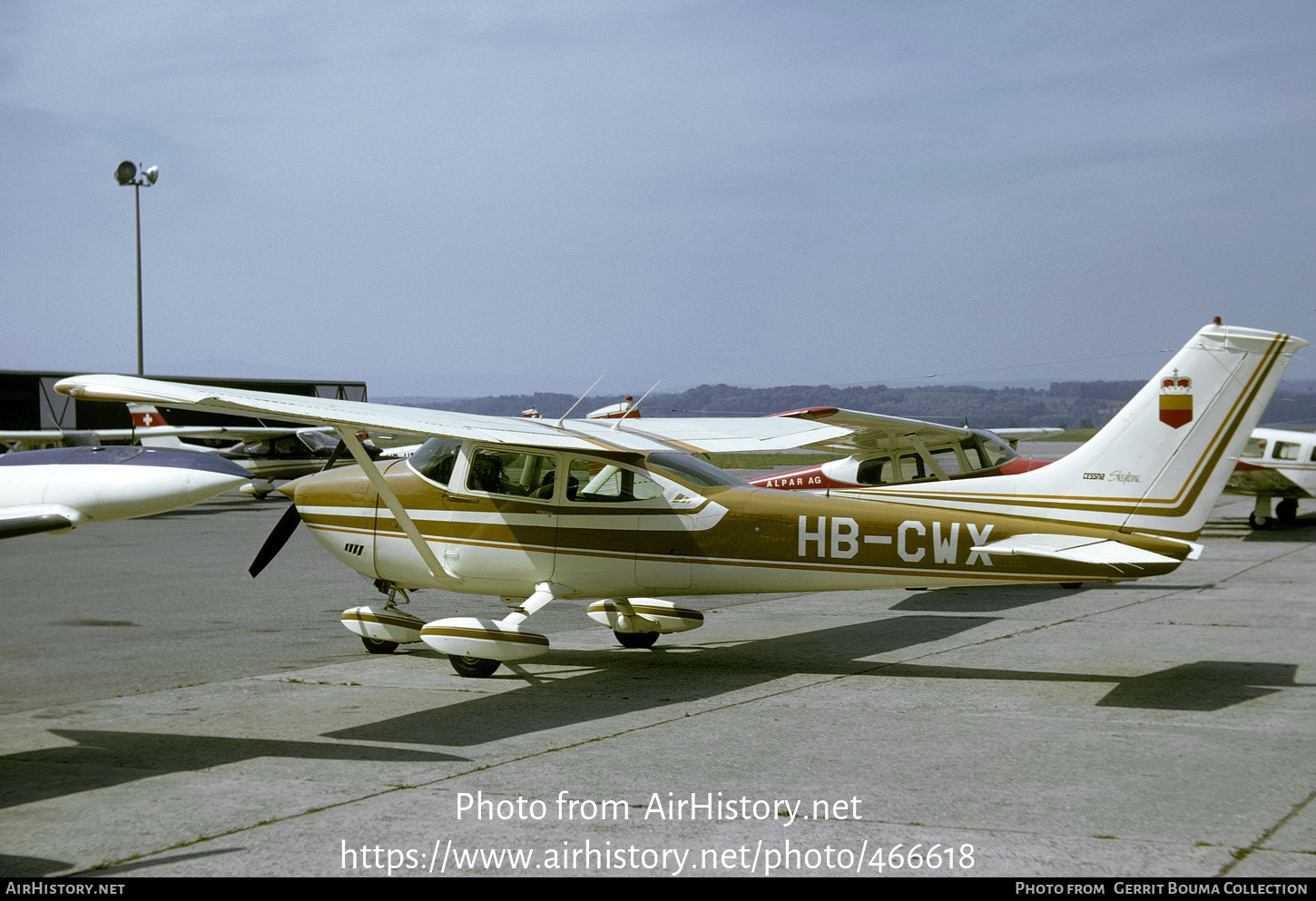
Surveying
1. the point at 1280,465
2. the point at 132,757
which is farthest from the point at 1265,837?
the point at 1280,465

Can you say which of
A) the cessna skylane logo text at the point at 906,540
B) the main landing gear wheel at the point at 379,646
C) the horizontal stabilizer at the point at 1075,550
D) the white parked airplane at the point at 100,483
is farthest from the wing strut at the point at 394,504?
the horizontal stabilizer at the point at 1075,550

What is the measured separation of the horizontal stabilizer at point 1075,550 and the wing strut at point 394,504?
4.35 metres

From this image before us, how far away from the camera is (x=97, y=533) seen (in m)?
22.9

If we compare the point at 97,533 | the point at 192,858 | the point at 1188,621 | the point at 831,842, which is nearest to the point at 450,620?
the point at 192,858

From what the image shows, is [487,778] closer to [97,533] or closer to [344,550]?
[344,550]

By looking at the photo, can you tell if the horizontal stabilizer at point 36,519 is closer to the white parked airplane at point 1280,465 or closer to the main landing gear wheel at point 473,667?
the main landing gear wheel at point 473,667

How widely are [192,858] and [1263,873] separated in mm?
4355

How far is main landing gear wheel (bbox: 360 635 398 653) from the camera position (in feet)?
31.9

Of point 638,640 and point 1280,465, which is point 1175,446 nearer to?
point 638,640

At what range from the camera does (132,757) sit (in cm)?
634

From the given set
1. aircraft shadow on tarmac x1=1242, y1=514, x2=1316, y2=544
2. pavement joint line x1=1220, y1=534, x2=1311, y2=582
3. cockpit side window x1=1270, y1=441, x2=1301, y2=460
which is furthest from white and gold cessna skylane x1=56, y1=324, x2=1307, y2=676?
cockpit side window x1=1270, y1=441, x2=1301, y2=460

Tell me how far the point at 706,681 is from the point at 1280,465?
17.2 metres

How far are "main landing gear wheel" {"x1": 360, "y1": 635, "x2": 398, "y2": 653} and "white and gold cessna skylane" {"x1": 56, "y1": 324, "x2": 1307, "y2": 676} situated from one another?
0.42m

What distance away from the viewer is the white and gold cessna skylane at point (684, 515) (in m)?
7.99
